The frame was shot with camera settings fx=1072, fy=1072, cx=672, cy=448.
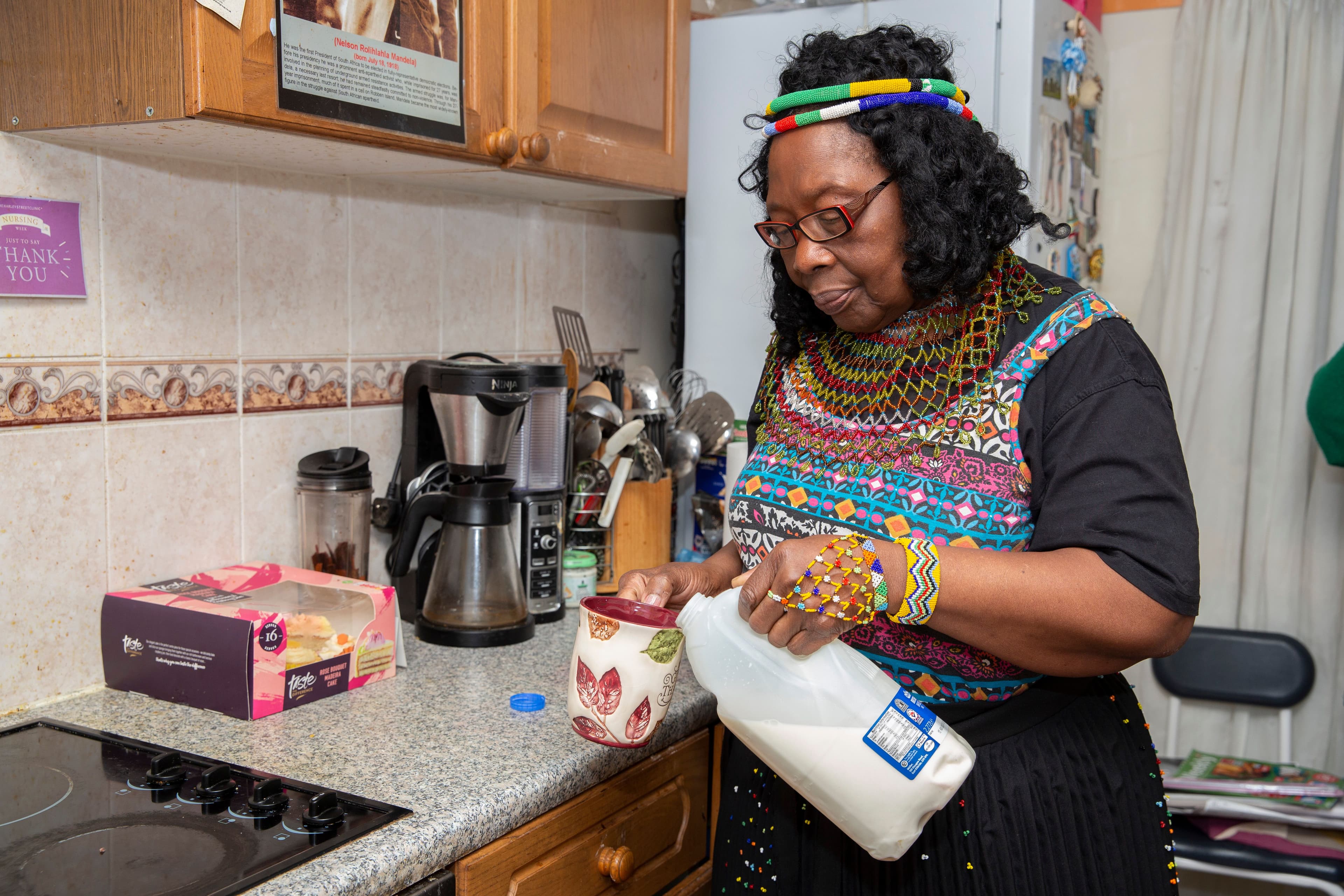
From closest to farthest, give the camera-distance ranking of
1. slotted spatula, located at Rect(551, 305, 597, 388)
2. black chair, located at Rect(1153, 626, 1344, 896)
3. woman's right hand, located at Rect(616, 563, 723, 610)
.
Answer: woman's right hand, located at Rect(616, 563, 723, 610)
slotted spatula, located at Rect(551, 305, 597, 388)
black chair, located at Rect(1153, 626, 1344, 896)

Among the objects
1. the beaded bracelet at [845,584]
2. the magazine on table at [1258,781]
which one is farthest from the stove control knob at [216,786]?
the magazine on table at [1258,781]

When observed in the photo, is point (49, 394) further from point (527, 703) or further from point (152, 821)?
point (527, 703)

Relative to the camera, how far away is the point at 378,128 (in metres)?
1.19

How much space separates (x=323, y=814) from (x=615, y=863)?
380 mm

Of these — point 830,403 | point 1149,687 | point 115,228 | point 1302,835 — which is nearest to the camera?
point 830,403

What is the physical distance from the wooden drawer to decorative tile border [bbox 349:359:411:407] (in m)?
0.71

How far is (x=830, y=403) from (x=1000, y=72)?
89 cm

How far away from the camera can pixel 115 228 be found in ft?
4.12

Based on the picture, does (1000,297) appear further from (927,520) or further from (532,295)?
(532,295)

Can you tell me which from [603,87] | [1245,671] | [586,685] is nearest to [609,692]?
[586,685]

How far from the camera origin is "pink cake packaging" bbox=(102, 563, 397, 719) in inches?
46.6

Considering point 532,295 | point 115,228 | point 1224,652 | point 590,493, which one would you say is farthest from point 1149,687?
point 115,228

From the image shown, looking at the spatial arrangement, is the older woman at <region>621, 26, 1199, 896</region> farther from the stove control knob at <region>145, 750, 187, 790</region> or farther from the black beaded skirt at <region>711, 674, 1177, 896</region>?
the stove control knob at <region>145, 750, 187, 790</region>

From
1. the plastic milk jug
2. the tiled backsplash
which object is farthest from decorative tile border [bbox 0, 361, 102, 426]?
the plastic milk jug
